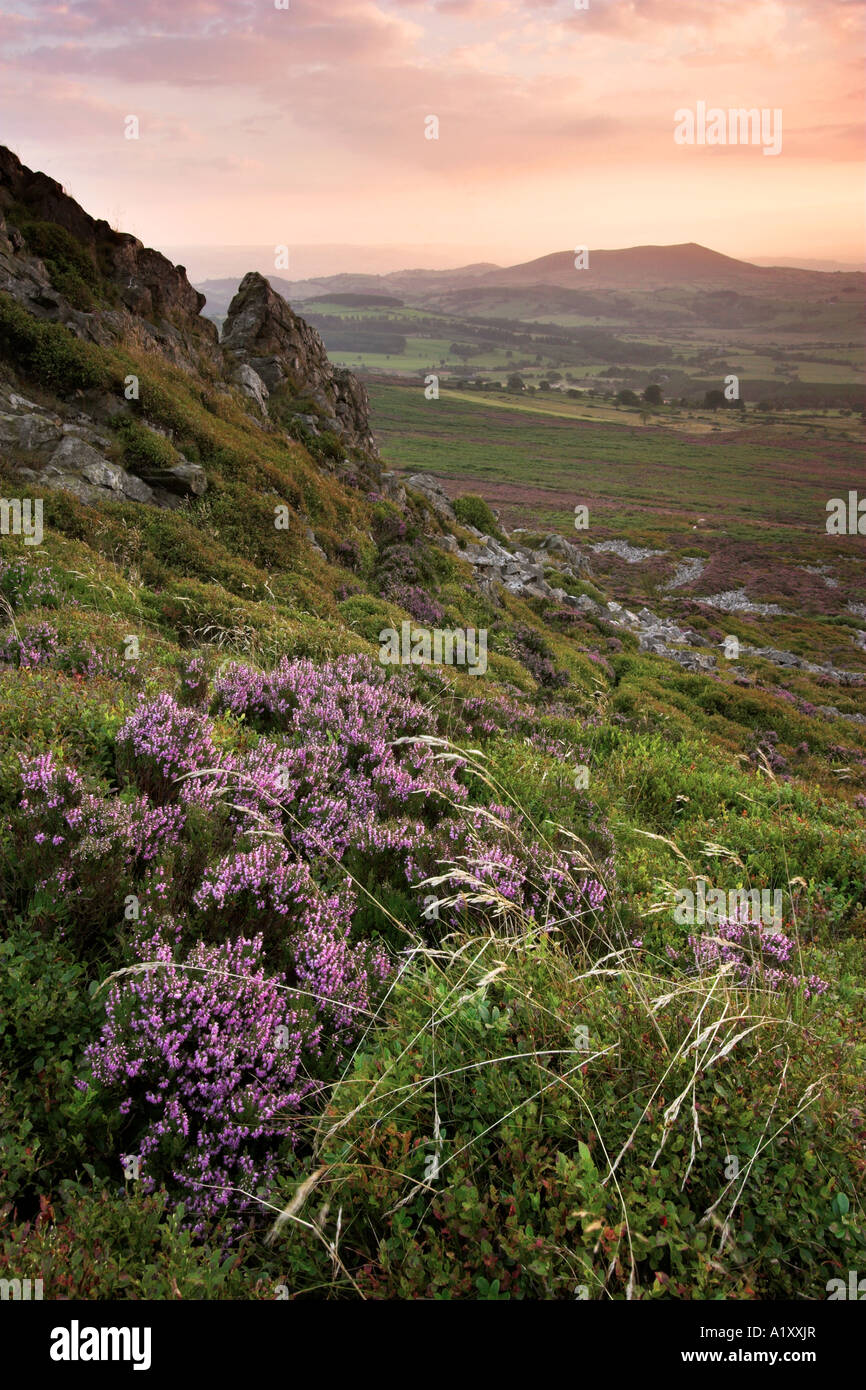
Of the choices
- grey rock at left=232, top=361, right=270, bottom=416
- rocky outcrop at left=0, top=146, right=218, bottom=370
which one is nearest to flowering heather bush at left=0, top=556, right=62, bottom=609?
rocky outcrop at left=0, top=146, right=218, bottom=370

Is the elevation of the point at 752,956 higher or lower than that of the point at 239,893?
lower

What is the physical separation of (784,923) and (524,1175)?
3977 millimetres

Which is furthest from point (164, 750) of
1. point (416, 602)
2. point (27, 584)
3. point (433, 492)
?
point (433, 492)

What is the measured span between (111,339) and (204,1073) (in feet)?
63.1

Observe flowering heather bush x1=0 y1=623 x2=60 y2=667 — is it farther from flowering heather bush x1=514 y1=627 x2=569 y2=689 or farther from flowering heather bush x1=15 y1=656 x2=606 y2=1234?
flowering heather bush x1=514 y1=627 x2=569 y2=689

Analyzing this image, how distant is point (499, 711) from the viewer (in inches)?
391

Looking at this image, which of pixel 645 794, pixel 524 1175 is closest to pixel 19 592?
pixel 645 794

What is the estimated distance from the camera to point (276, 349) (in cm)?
2692

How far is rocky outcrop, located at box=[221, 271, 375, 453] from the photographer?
1029 inches

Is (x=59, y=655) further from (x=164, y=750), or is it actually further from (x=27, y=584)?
(x=27, y=584)

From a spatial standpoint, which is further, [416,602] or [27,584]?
[416,602]

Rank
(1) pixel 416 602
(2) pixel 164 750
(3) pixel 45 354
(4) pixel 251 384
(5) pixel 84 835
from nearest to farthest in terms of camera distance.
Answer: (5) pixel 84 835 → (2) pixel 164 750 → (3) pixel 45 354 → (1) pixel 416 602 → (4) pixel 251 384

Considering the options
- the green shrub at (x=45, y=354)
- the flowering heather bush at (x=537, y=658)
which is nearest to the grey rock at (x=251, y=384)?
the green shrub at (x=45, y=354)
